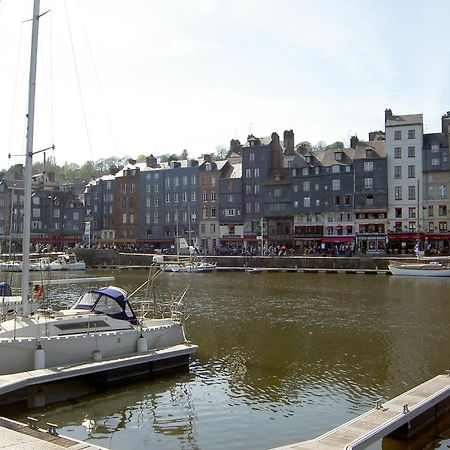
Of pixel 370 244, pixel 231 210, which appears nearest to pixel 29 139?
pixel 370 244

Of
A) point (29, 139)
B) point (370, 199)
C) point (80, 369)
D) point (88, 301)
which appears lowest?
point (80, 369)

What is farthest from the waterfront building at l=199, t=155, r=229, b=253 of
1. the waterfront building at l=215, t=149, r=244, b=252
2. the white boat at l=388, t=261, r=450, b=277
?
the white boat at l=388, t=261, r=450, b=277

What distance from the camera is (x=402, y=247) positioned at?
87812mm

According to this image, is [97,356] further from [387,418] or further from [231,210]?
[231,210]

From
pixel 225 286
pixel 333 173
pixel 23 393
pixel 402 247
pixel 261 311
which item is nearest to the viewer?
pixel 23 393

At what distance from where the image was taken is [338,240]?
93.1m

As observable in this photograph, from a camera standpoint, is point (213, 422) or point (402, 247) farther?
point (402, 247)

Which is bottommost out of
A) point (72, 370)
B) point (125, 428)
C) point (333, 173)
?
point (125, 428)

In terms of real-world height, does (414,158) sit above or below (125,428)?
above

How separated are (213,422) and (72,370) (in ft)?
16.1

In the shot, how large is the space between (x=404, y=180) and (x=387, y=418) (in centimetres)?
7960

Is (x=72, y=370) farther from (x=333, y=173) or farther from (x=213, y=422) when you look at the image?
(x=333, y=173)

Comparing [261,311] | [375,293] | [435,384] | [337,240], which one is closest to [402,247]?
[337,240]

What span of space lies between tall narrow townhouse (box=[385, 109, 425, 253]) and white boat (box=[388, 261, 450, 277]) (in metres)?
16.7
